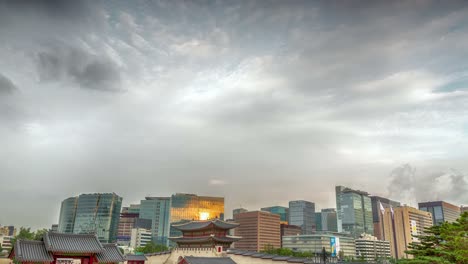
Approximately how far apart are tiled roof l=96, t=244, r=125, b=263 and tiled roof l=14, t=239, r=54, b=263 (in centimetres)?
534

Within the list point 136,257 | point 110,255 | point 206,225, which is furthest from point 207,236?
point 110,255

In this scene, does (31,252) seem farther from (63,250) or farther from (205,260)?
(205,260)

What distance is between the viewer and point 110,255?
1672 inches

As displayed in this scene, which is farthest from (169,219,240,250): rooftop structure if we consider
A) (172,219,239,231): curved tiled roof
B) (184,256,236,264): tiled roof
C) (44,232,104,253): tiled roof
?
(44,232,104,253): tiled roof

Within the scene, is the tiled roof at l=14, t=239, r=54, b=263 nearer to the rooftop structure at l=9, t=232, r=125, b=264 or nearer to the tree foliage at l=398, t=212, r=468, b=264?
the rooftop structure at l=9, t=232, r=125, b=264

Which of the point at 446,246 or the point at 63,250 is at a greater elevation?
the point at 446,246

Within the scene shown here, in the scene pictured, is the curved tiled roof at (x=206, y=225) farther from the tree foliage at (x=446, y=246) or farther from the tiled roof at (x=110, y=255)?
the tree foliage at (x=446, y=246)

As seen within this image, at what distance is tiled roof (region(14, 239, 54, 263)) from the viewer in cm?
3533

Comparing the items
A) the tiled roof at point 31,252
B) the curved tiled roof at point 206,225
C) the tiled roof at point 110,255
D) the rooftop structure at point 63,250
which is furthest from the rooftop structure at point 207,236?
the tiled roof at point 31,252

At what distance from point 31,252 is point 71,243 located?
13.6ft

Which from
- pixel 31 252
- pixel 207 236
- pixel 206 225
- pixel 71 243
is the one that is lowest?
pixel 31 252

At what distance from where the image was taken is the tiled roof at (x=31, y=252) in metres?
35.3

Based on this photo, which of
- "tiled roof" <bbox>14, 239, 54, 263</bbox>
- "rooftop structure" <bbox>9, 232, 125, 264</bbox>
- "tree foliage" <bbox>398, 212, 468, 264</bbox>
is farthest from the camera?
"tree foliage" <bbox>398, 212, 468, 264</bbox>

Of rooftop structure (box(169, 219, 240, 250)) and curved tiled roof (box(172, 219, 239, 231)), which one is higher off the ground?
curved tiled roof (box(172, 219, 239, 231))
